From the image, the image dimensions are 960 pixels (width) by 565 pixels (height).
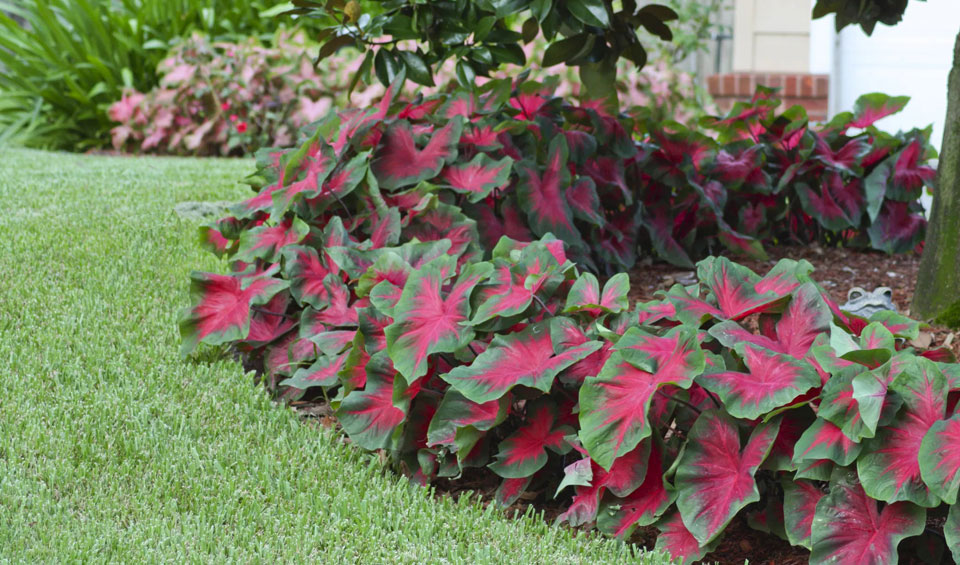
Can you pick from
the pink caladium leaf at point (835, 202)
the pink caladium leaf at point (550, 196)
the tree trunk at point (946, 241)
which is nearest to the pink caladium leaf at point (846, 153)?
the pink caladium leaf at point (835, 202)

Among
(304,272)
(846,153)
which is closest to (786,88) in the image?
(846,153)

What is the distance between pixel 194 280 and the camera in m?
2.72

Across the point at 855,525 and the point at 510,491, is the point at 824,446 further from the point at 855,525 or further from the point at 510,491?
the point at 510,491

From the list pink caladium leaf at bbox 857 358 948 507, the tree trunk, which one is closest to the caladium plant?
pink caladium leaf at bbox 857 358 948 507

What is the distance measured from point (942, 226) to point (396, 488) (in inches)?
73.1

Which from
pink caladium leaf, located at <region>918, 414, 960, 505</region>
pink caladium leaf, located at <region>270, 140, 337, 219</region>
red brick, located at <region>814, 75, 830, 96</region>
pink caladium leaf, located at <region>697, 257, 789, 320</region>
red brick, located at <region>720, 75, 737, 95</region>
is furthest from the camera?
red brick, located at <region>720, 75, 737, 95</region>

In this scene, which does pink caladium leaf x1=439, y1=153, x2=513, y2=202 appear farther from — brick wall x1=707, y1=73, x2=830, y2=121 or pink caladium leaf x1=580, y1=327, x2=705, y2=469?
brick wall x1=707, y1=73, x2=830, y2=121

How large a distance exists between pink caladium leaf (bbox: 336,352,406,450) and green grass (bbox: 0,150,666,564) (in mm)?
75

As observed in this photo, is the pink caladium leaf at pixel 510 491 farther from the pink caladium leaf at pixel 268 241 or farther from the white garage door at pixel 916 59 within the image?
the white garage door at pixel 916 59

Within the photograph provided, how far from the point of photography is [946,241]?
277 cm

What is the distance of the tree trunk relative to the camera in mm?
2746

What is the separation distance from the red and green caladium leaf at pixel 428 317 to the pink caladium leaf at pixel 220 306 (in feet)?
2.14

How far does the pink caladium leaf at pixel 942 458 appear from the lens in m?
1.56

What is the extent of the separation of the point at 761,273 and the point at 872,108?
90 centimetres
